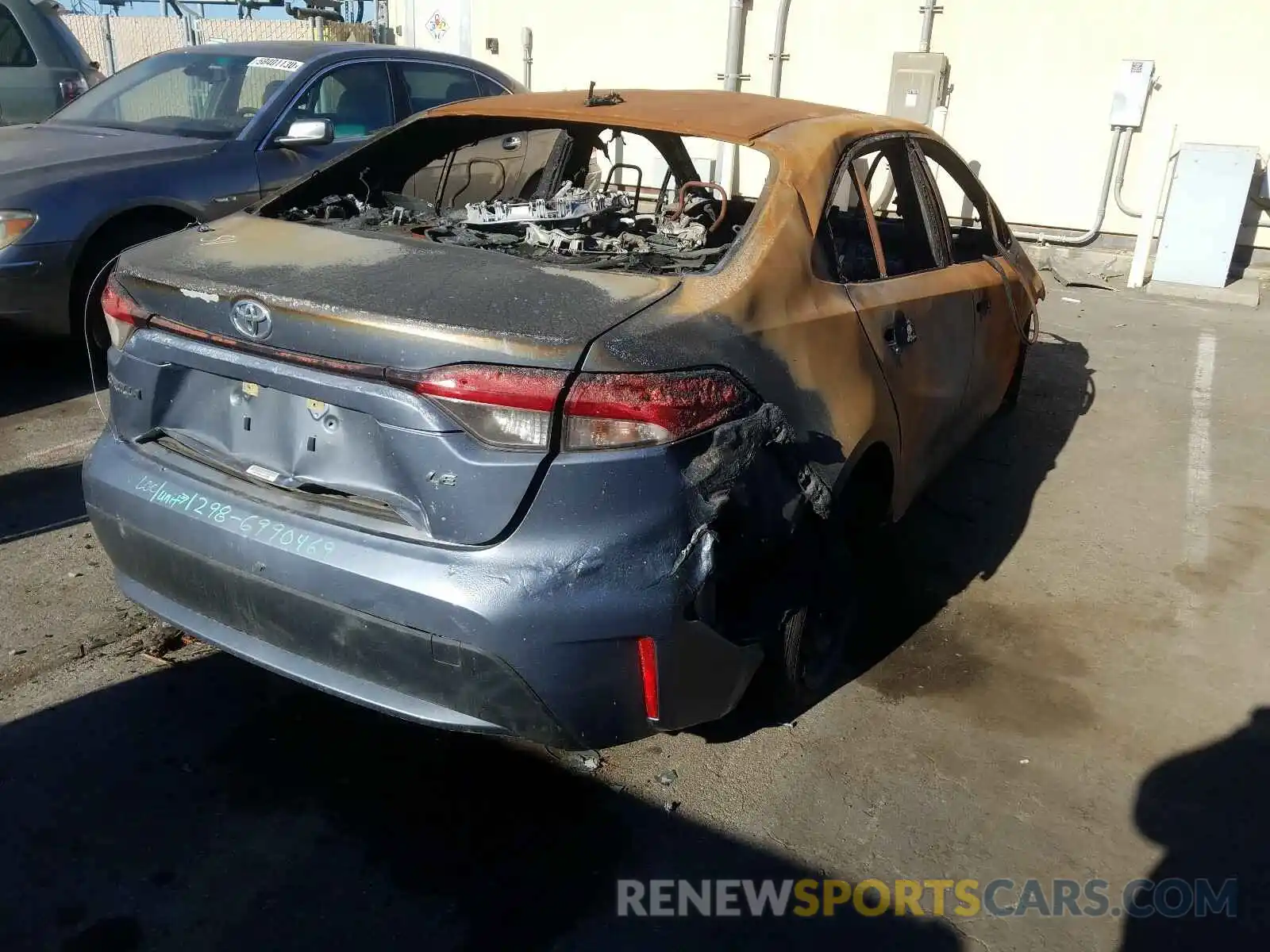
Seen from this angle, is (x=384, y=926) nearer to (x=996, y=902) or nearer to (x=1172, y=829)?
(x=996, y=902)

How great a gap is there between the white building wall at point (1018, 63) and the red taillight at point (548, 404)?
10244 mm

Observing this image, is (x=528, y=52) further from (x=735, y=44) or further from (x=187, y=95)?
(x=187, y=95)

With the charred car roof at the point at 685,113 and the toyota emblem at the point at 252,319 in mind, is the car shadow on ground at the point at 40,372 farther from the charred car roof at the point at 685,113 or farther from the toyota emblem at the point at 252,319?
the toyota emblem at the point at 252,319

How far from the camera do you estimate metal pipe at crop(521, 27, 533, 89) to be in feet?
44.0

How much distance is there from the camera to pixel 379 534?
2.32 meters

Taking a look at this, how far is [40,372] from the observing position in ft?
19.2

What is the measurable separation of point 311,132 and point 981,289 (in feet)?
11.8

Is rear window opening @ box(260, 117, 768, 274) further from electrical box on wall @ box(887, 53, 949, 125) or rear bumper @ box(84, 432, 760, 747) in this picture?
electrical box on wall @ box(887, 53, 949, 125)

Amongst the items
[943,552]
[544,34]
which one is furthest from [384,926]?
[544,34]

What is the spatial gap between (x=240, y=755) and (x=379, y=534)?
0.94m

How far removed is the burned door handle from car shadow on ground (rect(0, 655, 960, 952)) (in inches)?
60.2

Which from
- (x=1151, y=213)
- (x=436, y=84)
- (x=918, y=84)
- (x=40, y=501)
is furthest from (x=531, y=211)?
(x=918, y=84)

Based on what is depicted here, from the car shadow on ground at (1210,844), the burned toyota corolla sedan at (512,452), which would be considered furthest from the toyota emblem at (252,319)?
the car shadow on ground at (1210,844)

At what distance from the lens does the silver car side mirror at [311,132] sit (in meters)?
5.63
